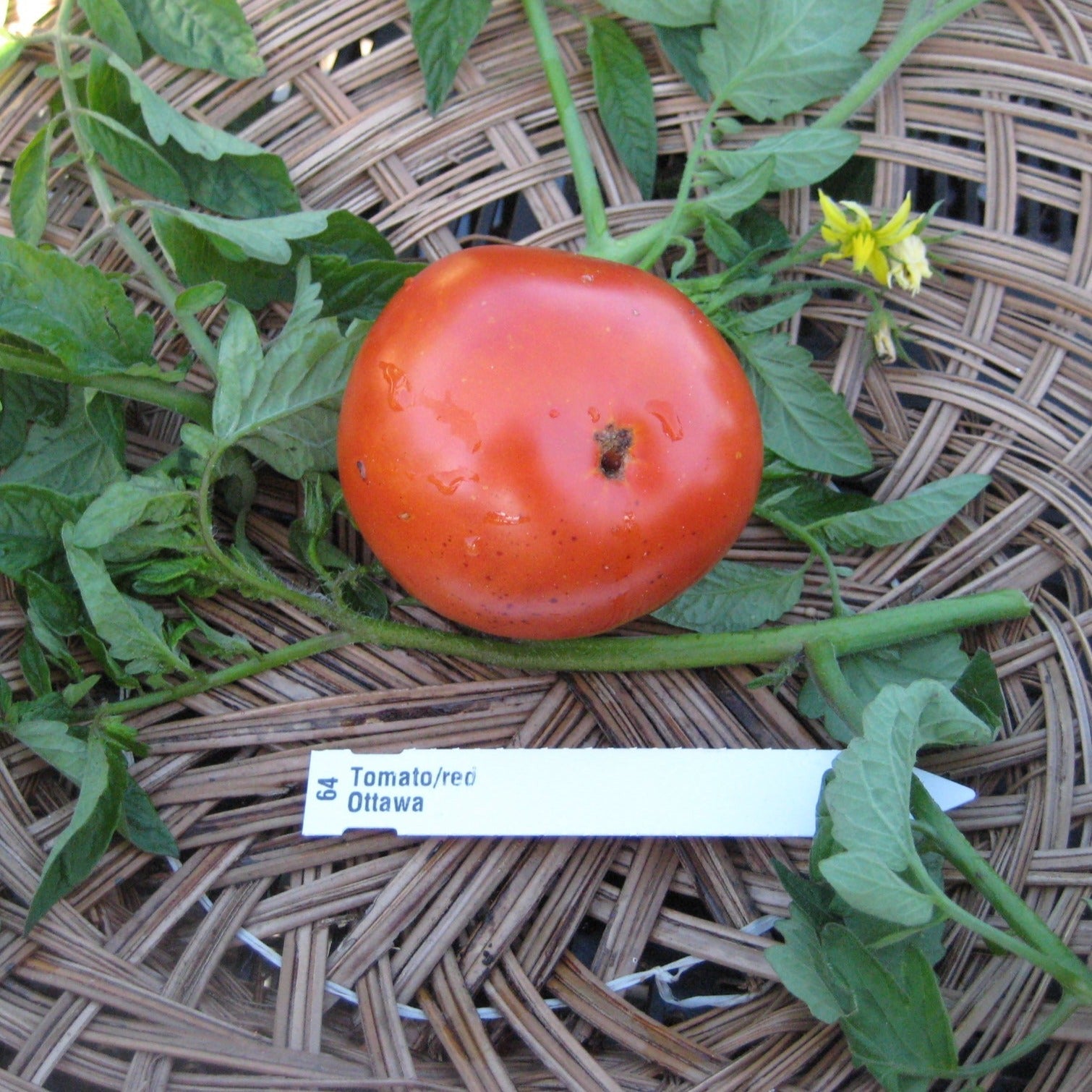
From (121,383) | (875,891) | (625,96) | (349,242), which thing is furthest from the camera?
(625,96)

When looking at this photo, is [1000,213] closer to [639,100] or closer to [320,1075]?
[639,100]

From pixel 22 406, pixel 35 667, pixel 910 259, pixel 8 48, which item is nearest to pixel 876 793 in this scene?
pixel 910 259

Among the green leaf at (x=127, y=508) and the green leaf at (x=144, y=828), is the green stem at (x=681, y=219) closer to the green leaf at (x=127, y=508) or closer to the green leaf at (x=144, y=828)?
the green leaf at (x=127, y=508)

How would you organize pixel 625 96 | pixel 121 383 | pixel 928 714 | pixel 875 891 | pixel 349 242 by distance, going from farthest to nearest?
1. pixel 625 96
2. pixel 349 242
3. pixel 121 383
4. pixel 928 714
5. pixel 875 891

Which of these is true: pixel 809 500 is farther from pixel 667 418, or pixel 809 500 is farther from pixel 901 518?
pixel 667 418

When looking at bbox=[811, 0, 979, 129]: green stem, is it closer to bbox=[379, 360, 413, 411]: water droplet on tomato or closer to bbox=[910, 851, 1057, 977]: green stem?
bbox=[379, 360, 413, 411]: water droplet on tomato
